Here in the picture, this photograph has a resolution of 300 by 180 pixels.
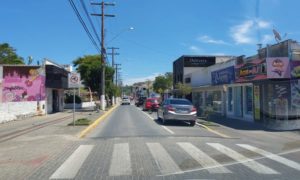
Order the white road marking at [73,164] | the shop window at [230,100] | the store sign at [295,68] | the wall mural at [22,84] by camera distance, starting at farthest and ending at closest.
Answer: the wall mural at [22,84] < the shop window at [230,100] < the store sign at [295,68] < the white road marking at [73,164]

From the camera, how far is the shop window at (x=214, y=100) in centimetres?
3859

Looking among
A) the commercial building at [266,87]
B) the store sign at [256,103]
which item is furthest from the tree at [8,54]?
the store sign at [256,103]

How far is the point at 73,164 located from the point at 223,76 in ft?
88.1

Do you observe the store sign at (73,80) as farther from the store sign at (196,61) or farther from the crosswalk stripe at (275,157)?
the store sign at (196,61)

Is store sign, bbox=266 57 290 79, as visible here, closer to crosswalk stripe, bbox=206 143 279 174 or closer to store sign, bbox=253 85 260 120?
store sign, bbox=253 85 260 120

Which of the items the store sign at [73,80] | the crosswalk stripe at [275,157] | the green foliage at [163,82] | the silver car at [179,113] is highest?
the green foliage at [163,82]

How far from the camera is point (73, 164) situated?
1134cm

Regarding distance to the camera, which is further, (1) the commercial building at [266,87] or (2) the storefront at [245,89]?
(2) the storefront at [245,89]

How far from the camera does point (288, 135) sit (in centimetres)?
2033

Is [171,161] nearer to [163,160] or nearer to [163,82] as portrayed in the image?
[163,160]

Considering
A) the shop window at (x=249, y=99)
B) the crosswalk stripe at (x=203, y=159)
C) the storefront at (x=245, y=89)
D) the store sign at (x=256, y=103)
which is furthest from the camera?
the shop window at (x=249, y=99)

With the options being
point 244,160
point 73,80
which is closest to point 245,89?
point 73,80

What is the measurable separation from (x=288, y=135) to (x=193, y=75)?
35047mm

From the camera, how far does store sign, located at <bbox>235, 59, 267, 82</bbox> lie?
26.0 m
